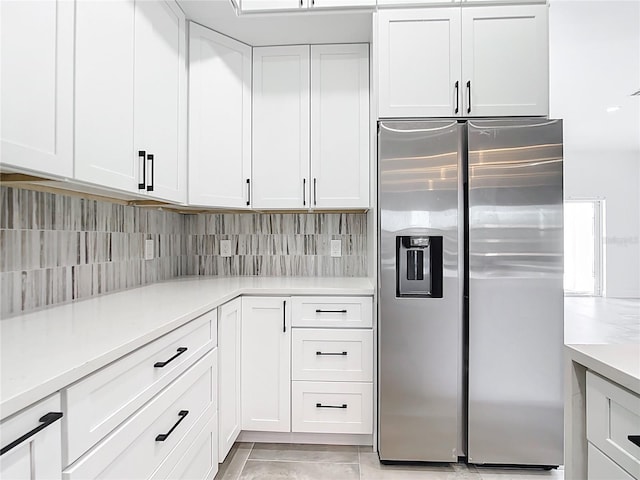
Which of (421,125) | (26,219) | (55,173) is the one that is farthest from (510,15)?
(26,219)

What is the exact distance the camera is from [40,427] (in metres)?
0.66

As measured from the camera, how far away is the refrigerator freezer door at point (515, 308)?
72.6 inches

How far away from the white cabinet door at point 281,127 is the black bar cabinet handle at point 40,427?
1686mm

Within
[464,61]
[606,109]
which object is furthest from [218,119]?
[606,109]

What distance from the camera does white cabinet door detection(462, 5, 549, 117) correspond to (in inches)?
76.1

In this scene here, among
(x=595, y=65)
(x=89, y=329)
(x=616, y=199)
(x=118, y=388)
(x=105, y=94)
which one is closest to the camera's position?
(x=118, y=388)

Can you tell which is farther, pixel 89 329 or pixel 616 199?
pixel 616 199

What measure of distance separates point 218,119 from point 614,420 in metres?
2.09

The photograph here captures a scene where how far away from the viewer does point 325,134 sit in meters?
2.26

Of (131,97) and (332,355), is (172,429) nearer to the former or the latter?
(332,355)

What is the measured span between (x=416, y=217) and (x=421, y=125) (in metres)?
0.47

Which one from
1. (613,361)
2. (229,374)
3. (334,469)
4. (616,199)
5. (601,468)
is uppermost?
(616,199)

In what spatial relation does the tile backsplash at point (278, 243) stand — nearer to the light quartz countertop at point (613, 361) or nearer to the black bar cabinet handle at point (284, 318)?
the black bar cabinet handle at point (284, 318)

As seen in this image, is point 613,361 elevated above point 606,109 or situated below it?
below
